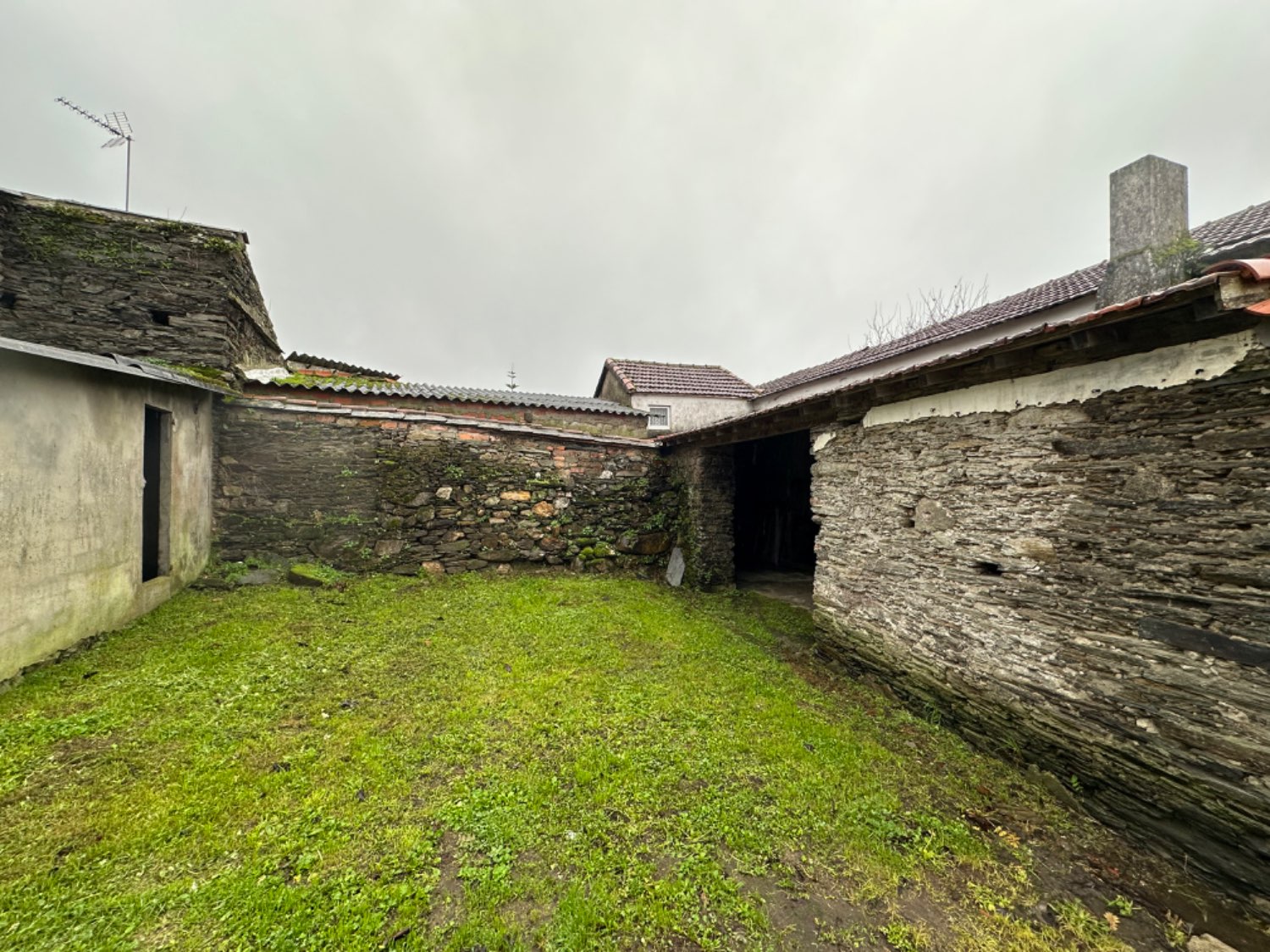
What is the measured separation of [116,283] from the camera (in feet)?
22.6

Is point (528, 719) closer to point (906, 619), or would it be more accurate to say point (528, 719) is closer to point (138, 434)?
point (906, 619)

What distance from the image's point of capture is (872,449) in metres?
4.81

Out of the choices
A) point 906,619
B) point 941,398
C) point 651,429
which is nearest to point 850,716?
point 906,619

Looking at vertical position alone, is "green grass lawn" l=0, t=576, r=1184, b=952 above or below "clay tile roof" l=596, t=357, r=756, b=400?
below

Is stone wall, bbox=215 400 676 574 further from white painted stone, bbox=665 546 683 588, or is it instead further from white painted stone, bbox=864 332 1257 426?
white painted stone, bbox=864 332 1257 426

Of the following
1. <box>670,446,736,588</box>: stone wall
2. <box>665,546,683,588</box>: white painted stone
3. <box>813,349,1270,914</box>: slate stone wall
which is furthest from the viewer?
<box>665,546,683,588</box>: white painted stone

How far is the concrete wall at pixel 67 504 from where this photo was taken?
142 inches

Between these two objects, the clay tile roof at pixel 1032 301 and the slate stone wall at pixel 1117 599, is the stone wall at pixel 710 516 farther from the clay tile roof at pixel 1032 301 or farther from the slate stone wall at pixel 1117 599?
the clay tile roof at pixel 1032 301

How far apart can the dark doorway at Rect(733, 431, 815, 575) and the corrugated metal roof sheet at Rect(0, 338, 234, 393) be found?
30.2 feet

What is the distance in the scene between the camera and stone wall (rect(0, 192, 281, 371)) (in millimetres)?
6602

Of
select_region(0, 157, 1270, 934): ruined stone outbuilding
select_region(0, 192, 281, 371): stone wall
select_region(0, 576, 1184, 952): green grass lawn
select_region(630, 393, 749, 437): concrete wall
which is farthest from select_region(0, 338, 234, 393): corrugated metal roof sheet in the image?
select_region(630, 393, 749, 437): concrete wall

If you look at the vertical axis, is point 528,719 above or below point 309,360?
below

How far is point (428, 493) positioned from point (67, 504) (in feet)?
13.0

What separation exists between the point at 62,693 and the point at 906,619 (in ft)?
23.3
